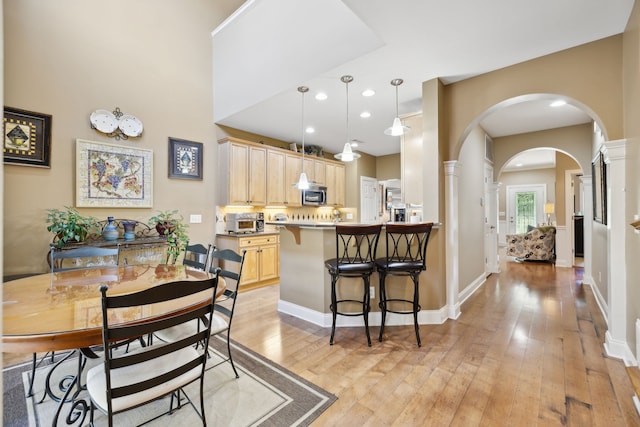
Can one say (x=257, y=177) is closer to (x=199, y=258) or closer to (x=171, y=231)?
(x=171, y=231)

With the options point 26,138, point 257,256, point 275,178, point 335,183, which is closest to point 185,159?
point 275,178

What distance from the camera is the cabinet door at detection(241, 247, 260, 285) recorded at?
454cm

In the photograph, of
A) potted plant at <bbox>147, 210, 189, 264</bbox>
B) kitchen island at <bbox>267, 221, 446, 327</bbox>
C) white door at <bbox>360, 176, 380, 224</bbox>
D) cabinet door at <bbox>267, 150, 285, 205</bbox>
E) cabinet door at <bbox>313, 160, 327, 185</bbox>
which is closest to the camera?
kitchen island at <bbox>267, 221, 446, 327</bbox>

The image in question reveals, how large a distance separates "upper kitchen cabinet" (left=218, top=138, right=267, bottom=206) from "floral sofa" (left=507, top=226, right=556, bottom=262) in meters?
5.75

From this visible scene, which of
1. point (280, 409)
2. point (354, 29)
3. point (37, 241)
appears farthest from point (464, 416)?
point (37, 241)

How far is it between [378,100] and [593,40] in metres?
2.00

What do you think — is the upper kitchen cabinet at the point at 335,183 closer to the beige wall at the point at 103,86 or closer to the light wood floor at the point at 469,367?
the beige wall at the point at 103,86

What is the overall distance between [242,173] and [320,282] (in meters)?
2.42

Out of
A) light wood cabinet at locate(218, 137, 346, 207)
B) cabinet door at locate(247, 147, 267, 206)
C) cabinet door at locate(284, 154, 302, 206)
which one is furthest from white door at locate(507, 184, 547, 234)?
cabinet door at locate(247, 147, 267, 206)

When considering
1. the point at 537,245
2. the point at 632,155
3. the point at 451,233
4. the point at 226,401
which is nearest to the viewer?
the point at 226,401

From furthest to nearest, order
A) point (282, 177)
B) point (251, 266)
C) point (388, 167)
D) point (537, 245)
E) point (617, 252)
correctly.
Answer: point (388, 167) < point (537, 245) < point (282, 177) < point (251, 266) < point (617, 252)

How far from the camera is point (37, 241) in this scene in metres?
3.12

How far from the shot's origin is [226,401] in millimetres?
1985

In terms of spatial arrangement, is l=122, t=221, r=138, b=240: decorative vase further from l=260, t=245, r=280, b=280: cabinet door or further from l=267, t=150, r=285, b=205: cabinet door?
l=267, t=150, r=285, b=205: cabinet door
